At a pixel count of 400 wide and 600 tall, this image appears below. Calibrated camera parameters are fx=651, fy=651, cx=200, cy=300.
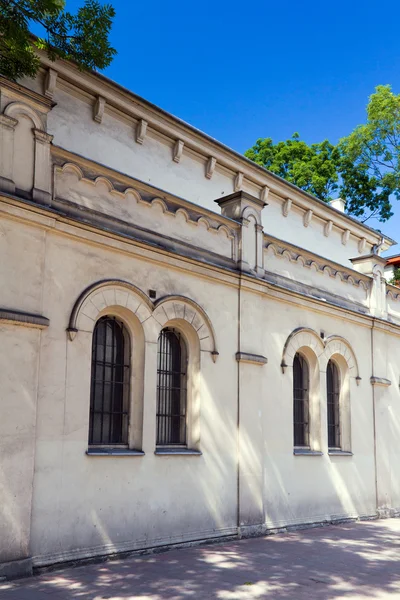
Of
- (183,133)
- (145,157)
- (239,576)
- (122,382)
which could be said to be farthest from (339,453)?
(183,133)

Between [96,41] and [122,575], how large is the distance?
6.16 metres

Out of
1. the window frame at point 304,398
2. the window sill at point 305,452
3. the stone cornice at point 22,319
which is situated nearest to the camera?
the stone cornice at point 22,319

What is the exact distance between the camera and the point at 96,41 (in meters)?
6.84

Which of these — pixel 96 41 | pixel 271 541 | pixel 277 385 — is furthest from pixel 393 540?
pixel 96 41

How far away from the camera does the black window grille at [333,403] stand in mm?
14383

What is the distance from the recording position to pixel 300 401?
44.4 feet

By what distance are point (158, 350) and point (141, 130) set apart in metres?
4.85

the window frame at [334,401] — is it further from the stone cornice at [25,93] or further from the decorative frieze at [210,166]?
the stone cornice at [25,93]

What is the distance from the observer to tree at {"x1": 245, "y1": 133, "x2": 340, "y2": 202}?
90.1 feet

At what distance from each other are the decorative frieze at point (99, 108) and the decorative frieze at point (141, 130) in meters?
0.95

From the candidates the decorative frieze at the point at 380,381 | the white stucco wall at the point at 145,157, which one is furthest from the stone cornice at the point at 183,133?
the decorative frieze at the point at 380,381

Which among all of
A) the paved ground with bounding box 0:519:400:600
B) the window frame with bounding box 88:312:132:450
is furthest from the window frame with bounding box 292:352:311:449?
the window frame with bounding box 88:312:132:450

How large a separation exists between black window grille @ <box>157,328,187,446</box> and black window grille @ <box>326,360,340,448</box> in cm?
499

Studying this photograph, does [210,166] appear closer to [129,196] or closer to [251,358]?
[129,196]
